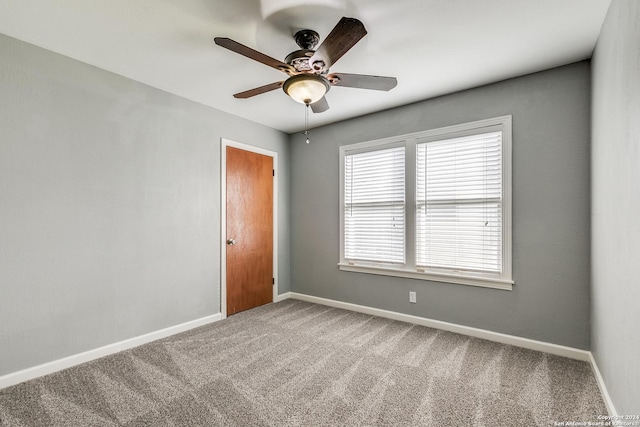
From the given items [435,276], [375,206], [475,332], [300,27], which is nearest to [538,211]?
[435,276]

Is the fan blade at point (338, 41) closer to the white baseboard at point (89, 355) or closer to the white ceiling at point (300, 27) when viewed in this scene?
the white ceiling at point (300, 27)

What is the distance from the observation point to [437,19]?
6.79 feet

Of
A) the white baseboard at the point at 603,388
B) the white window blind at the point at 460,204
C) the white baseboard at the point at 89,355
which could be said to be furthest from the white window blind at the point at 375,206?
the white baseboard at the point at 89,355

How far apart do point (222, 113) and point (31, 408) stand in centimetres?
316

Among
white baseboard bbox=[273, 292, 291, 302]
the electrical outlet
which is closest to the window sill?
the electrical outlet

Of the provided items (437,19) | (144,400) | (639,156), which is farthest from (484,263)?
(144,400)

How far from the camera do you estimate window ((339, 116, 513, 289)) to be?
3008 millimetres

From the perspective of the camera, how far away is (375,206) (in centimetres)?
387

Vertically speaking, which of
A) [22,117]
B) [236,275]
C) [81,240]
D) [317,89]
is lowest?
[236,275]

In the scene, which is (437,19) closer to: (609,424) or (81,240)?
(609,424)

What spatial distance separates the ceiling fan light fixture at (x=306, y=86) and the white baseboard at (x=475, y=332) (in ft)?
8.77

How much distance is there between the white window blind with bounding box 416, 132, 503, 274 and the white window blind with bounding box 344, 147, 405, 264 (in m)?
0.25

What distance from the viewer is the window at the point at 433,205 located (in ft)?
9.87

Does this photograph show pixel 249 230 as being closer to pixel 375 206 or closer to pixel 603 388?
pixel 375 206
